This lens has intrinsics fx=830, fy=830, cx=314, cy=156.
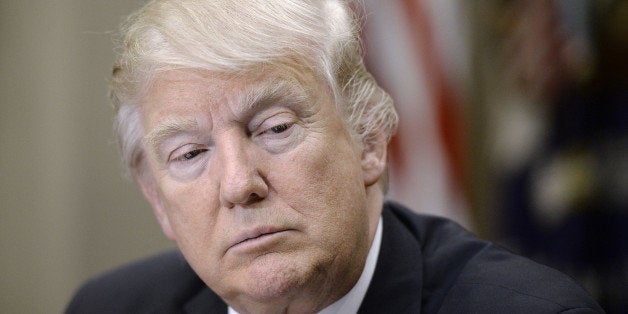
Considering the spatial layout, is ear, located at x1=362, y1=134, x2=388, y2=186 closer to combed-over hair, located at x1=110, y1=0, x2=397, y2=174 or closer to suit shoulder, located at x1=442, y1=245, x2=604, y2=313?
combed-over hair, located at x1=110, y1=0, x2=397, y2=174

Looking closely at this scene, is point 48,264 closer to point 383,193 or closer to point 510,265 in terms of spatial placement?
point 383,193

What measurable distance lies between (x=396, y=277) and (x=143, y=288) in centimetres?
90

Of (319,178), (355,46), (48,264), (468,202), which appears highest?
(355,46)

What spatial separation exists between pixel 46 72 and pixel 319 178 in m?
2.55

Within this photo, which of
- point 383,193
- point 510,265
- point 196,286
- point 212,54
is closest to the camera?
point 212,54

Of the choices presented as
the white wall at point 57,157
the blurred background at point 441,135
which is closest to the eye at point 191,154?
the blurred background at point 441,135

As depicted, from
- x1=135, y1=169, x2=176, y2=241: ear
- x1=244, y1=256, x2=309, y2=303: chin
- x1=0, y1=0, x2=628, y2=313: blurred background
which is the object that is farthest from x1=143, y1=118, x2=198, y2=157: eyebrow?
x1=0, y1=0, x2=628, y2=313: blurred background

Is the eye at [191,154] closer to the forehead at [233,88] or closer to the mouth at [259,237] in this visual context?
the forehead at [233,88]

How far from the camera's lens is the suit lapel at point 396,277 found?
204 centimetres

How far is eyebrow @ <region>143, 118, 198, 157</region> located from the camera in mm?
1873

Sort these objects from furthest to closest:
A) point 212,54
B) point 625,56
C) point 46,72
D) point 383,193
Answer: point 46,72
point 625,56
point 383,193
point 212,54

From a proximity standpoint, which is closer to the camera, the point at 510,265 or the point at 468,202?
the point at 510,265

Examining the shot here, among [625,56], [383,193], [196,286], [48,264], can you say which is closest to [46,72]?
[48,264]

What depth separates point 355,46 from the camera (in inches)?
81.0
